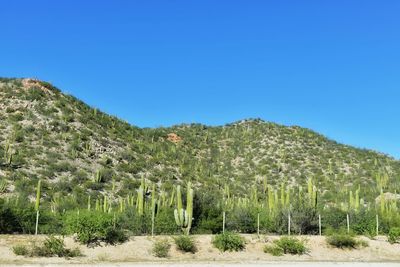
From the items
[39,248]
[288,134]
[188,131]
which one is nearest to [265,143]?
[288,134]

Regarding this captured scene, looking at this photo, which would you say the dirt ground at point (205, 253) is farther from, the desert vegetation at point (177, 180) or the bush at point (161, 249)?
the desert vegetation at point (177, 180)

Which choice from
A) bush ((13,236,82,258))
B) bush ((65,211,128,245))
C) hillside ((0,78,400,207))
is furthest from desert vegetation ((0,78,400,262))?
bush ((13,236,82,258))

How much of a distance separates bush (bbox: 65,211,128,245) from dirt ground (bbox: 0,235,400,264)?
1.34 ft

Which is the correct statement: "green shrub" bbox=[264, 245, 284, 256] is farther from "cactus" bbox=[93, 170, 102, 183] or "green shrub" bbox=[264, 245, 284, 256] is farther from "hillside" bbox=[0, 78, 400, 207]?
"cactus" bbox=[93, 170, 102, 183]

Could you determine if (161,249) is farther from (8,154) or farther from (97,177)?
(8,154)

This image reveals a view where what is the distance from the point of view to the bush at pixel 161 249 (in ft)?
80.2

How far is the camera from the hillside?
46.5 m

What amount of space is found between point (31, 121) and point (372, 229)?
35.9 meters

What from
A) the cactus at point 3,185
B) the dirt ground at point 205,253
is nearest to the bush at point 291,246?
the dirt ground at point 205,253

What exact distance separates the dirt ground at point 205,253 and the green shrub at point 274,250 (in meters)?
0.25

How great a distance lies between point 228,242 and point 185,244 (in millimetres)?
2045

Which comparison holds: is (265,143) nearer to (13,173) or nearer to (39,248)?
(13,173)

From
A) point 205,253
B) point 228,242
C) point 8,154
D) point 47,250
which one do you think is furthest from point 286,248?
point 8,154

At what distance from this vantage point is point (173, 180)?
53.6 meters
